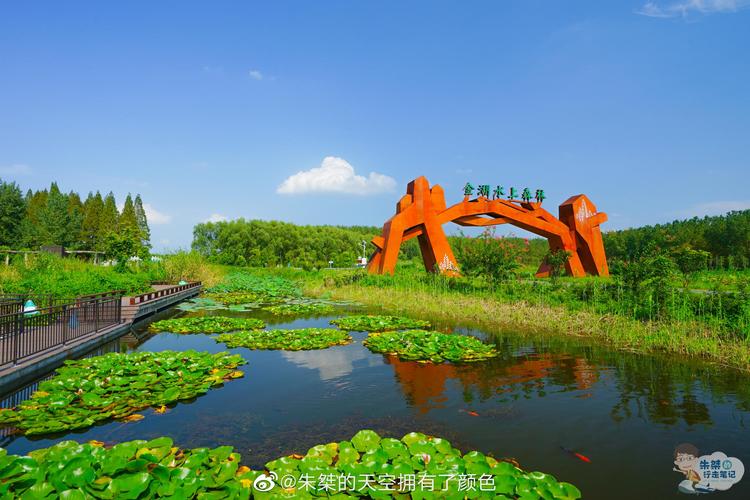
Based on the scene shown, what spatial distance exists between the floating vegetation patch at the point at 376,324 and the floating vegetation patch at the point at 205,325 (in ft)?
7.08

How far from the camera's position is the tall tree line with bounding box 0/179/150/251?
37.8m

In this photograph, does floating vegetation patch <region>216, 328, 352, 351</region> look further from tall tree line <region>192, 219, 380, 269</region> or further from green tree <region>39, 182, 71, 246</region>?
green tree <region>39, 182, 71, 246</region>

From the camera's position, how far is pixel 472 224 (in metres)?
17.7

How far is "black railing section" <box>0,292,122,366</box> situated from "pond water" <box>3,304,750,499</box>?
229 centimetres

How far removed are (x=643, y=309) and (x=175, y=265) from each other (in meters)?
19.9

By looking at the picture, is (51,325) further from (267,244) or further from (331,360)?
(267,244)

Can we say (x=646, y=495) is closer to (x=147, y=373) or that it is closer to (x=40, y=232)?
(x=147, y=373)

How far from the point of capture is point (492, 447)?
12.7 ft

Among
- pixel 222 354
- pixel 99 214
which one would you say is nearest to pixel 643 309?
pixel 222 354

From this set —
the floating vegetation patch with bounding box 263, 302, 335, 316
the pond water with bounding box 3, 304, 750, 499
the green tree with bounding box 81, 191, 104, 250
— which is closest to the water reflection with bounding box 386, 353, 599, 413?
the pond water with bounding box 3, 304, 750, 499

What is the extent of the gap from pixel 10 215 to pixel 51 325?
4206 centimetres

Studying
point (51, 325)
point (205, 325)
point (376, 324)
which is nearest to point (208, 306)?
point (205, 325)

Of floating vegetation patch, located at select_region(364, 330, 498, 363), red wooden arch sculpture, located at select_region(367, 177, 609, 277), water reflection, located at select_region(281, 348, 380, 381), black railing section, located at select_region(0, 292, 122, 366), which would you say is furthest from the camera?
Answer: red wooden arch sculpture, located at select_region(367, 177, 609, 277)

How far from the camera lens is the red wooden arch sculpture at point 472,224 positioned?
54.0 feet
